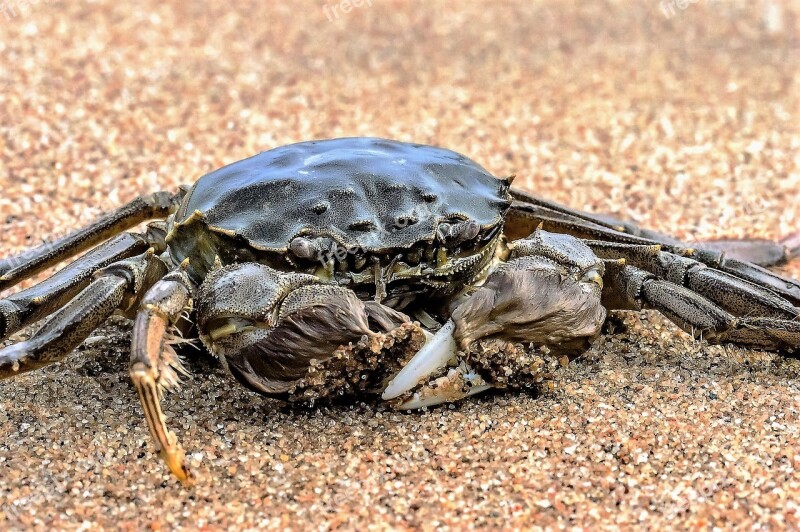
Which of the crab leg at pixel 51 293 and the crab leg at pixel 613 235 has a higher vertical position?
the crab leg at pixel 613 235

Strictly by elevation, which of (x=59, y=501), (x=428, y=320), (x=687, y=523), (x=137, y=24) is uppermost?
(x=137, y=24)

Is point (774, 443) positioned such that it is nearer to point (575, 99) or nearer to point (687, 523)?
point (687, 523)

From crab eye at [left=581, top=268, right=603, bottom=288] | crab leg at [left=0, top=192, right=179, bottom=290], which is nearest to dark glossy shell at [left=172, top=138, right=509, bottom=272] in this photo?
crab eye at [left=581, top=268, right=603, bottom=288]

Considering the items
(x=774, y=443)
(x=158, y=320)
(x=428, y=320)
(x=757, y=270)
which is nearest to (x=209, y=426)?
(x=158, y=320)

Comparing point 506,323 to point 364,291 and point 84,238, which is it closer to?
point 364,291

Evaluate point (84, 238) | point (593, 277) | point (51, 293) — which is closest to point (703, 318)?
point (593, 277)

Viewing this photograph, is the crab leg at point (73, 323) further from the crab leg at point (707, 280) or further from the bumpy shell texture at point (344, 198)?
the crab leg at point (707, 280)

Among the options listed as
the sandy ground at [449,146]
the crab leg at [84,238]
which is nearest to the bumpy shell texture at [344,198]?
the crab leg at [84,238]
